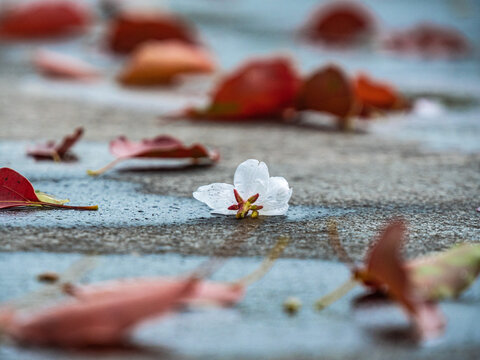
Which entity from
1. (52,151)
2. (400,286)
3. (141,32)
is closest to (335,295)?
(400,286)

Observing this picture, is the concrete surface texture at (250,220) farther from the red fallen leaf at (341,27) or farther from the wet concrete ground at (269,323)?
the red fallen leaf at (341,27)

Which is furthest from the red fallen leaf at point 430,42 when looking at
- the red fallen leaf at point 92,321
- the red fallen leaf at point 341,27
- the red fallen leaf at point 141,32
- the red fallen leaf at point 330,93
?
the red fallen leaf at point 92,321

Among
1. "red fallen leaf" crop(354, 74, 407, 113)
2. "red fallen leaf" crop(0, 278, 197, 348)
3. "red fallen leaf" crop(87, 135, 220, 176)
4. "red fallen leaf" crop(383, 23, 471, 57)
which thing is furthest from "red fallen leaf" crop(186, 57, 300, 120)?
"red fallen leaf" crop(383, 23, 471, 57)

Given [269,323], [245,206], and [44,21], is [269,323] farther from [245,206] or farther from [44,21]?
[44,21]

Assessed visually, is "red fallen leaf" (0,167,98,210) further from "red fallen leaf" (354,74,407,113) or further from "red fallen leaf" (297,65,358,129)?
"red fallen leaf" (354,74,407,113)

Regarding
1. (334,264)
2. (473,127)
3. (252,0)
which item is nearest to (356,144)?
(473,127)

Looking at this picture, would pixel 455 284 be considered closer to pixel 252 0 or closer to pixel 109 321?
pixel 109 321
